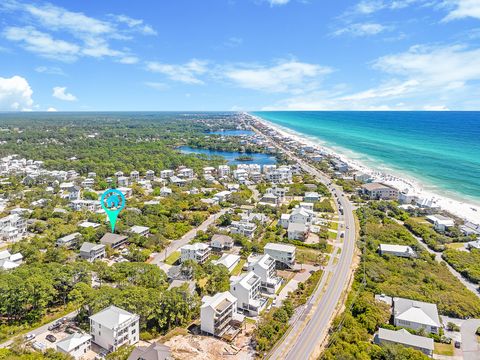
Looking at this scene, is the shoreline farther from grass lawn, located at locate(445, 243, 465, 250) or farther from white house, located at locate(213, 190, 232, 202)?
white house, located at locate(213, 190, 232, 202)

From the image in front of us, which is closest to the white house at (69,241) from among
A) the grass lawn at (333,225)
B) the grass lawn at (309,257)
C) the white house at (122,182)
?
the grass lawn at (309,257)

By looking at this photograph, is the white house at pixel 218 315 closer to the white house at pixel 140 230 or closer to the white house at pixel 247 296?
the white house at pixel 247 296

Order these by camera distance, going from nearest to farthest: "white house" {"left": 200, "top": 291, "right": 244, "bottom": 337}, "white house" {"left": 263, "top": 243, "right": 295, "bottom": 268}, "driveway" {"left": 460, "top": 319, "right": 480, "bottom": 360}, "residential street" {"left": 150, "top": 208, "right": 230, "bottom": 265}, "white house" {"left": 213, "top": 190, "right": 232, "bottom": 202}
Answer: "driveway" {"left": 460, "top": 319, "right": 480, "bottom": 360} → "white house" {"left": 200, "top": 291, "right": 244, "bottom": 337} → "white house" {"left": 263, "top": 243, "right": 295, "bottom": 268} → "residential street" {"left": 150, "top": 208, "right": 230, "bottom": 265} → "white house" {"left": 213, "top": 190, "right": 232, "bottom": 202}

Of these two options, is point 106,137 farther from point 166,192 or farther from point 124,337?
point 124,337

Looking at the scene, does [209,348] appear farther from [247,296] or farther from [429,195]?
[429,195]

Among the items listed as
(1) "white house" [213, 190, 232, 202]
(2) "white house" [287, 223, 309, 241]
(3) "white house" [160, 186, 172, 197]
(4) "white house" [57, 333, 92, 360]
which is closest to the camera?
(4) "white house" [57, 333, 92, 360]

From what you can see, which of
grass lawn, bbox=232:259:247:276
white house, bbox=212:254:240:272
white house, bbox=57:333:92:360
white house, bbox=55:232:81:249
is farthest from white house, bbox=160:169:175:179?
white house, bbox=57:333:92:360

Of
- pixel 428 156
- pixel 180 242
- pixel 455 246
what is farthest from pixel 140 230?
pixel 428 156
